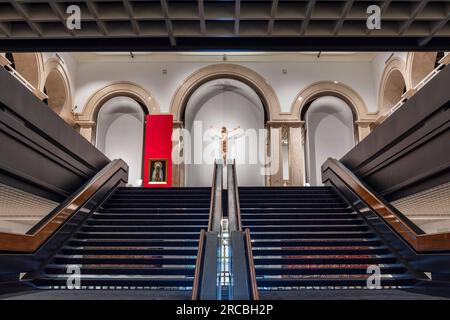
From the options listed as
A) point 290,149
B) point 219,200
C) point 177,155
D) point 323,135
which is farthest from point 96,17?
point 323,135

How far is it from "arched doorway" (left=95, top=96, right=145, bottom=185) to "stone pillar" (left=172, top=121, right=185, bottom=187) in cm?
227

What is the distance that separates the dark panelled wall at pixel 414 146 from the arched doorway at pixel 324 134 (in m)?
8.03

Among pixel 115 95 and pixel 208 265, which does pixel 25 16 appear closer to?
pixel 208 265

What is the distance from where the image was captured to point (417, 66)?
10.8 metres

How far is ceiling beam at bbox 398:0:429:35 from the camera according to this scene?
229 inches

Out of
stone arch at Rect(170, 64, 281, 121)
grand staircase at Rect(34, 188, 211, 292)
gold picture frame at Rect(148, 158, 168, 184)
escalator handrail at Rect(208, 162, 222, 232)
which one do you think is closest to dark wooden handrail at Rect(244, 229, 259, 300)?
grand staircase at Rect(34, 188, 211, 292)

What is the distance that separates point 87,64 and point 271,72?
6.41 metres

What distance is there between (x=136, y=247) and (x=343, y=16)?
453 centimetres

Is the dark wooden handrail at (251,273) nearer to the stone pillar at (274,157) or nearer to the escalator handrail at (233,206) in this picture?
the escalator handrail at (233,206)

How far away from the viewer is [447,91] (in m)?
4.46

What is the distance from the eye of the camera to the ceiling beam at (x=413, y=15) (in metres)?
5.81

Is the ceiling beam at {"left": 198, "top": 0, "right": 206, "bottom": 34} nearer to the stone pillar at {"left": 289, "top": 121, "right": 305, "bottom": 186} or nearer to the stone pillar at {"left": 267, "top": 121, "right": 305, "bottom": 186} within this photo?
the stone pillar at {"left": 267, "top": 121, "right": 305, "bottom": 186}
